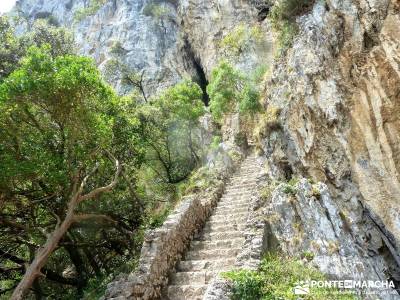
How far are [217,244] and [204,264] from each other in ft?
3.88

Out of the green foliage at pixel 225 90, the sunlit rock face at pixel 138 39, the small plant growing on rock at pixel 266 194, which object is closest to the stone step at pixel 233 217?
the small plant growing on rock at pixel 266 194

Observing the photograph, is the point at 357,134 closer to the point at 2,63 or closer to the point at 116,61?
the point at 2,63

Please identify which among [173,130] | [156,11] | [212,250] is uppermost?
[156,11]

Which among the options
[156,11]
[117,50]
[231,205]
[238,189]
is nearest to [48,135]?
[231,205]

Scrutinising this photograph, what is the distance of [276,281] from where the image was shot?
7.88 m

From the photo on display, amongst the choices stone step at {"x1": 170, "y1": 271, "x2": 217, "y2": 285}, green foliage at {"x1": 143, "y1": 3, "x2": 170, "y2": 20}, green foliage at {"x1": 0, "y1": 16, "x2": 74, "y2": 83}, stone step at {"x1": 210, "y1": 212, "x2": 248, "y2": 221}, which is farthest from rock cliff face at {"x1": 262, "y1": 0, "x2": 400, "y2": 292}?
green foliage at {"x1": 143, "y1": 3, "x2": 170, "y2": 20}

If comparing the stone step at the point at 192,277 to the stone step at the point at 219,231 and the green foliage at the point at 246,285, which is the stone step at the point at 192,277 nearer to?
the green foliage at the point at 246,285

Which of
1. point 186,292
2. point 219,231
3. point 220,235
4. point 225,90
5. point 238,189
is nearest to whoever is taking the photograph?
point 186,292

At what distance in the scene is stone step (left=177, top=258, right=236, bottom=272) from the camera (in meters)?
9.69

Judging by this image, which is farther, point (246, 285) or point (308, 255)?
point (308, 255)

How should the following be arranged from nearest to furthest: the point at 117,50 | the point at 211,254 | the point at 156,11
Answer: the point at 211,254
the point at 117,50
the point at 156,11

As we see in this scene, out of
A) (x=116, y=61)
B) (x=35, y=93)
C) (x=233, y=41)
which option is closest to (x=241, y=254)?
(x=35, y=93)

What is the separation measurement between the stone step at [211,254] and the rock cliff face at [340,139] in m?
1.23

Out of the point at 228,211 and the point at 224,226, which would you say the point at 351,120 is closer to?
the point at 228,211
